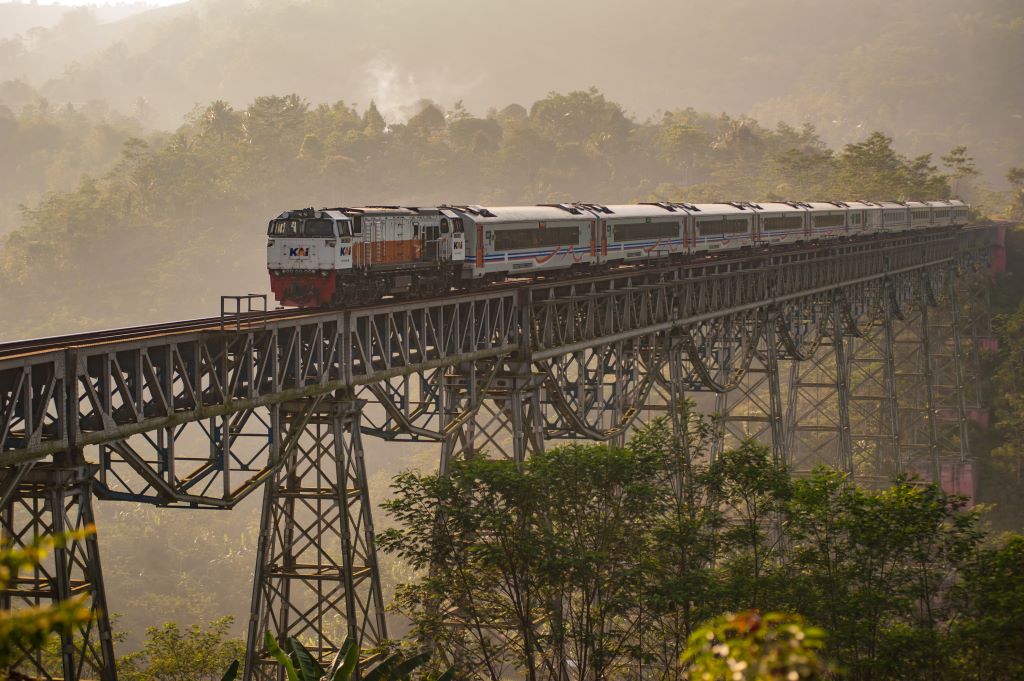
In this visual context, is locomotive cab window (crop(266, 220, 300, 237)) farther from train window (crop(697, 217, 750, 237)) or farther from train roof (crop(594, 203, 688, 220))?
train window (crop(697, 217, 750, 237))

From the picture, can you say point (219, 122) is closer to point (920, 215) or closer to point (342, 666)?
point (920, 215)

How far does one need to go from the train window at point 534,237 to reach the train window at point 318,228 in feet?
17.7

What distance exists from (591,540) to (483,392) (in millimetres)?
4857

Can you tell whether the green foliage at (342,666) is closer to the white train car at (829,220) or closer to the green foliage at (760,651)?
the green foliage at (760,651)

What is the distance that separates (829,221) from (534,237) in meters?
24.7

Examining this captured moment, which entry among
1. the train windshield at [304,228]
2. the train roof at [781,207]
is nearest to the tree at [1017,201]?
the train roof at [781,207]

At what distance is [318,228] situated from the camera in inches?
875

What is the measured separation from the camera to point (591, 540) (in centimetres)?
2039

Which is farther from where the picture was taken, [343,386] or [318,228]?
[318,228]

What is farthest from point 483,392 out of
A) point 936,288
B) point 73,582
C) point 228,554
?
point 228,554

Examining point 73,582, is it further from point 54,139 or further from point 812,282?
point 54,139

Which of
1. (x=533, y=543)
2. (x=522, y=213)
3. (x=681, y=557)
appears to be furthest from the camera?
(x=522, y=213)

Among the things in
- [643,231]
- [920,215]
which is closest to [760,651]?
[643,231]

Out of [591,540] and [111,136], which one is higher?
[111,136]
